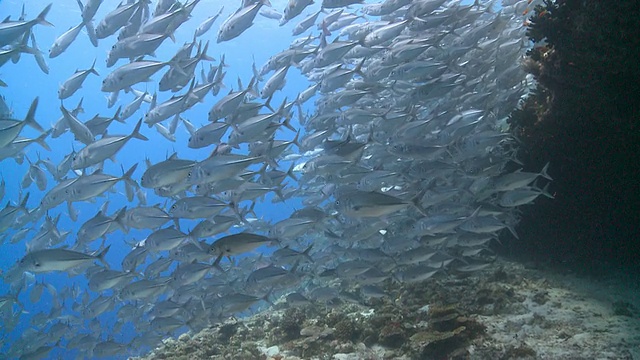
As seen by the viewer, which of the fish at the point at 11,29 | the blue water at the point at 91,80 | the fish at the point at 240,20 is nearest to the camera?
the fish at the point at 11,29

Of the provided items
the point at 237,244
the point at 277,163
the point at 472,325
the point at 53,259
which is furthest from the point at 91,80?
the point at 472,325

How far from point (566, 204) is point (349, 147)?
4761 millimetres

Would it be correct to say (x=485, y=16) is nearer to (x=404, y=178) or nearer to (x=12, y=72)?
(x=404, y=178)

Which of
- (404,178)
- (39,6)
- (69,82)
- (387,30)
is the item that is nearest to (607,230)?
(404,178)

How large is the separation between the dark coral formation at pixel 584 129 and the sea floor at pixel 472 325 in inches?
30.2

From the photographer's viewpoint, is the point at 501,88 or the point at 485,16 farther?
the point at 485,16

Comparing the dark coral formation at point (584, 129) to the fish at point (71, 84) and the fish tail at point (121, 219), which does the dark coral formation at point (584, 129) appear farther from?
the fish at point (71, 84)

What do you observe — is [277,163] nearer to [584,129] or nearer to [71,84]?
[71,84]

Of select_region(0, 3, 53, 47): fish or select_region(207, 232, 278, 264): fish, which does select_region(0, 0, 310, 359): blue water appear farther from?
select_region(207, 232, 278, 264): fish

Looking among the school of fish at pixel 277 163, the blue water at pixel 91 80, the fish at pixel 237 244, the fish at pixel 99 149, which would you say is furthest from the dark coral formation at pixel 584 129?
the blue water at pixel 91 80

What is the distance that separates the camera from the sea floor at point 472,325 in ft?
15.4

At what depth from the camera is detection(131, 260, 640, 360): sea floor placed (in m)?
4.69

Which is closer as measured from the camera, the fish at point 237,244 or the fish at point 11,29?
the fish at point 237,244

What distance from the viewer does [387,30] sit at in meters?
7.30
